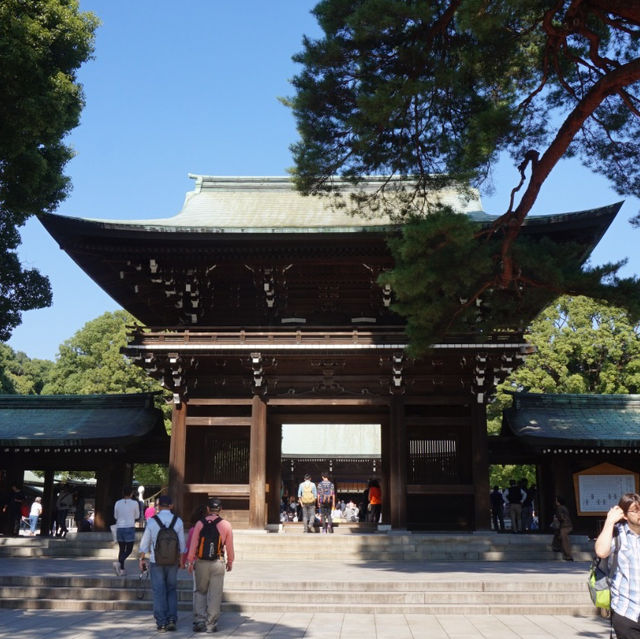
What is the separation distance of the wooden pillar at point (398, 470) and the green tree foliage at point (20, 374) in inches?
1334

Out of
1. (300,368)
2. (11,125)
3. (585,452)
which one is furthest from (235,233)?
(585,452)

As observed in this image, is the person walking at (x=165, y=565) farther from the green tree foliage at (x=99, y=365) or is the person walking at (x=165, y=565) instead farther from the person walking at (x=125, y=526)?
the green tree foliage at (x=99, y=365)

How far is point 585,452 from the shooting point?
60.3 feet

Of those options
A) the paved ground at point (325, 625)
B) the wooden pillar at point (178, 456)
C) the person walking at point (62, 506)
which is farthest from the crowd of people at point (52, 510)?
the paved ground at point (325, 625)

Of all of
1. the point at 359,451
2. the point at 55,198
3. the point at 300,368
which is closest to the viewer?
the point at 55,198

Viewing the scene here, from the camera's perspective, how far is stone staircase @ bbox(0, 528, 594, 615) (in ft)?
33.4

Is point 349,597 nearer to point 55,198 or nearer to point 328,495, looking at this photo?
point 328,495

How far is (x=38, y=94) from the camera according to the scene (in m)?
12.2

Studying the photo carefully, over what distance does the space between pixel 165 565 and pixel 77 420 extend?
13625 millimetres

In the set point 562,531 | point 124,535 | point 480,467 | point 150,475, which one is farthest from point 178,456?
point 150,475

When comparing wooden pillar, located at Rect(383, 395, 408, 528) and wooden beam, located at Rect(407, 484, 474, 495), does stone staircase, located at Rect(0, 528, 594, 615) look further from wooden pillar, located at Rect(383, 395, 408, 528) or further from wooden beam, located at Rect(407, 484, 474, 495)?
wooden beam, located at Rect(407, 484, 474, 495)

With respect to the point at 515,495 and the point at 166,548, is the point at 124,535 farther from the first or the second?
the point at 515,495

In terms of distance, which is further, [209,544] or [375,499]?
[375,499]

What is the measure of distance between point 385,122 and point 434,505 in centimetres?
1082
